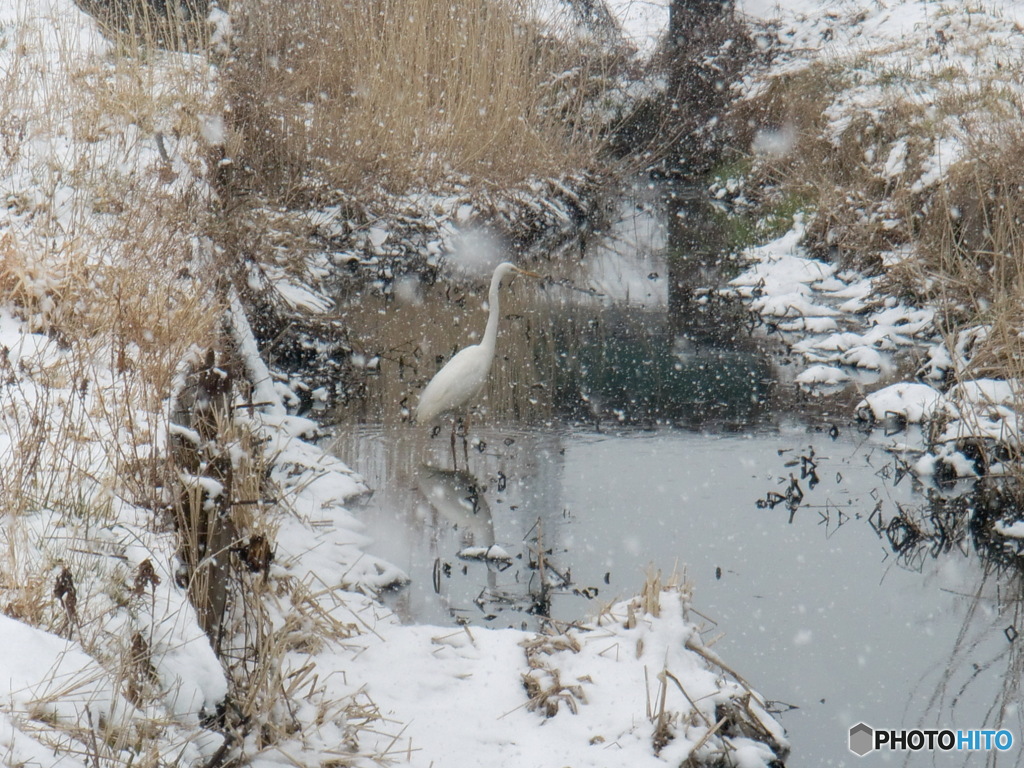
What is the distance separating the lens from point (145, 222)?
5945mm

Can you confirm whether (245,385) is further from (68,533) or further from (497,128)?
(497,128)

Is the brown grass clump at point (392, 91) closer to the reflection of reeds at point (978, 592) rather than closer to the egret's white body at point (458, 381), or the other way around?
the egret's white body at point (458, 381)

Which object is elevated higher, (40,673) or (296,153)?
(296,153)

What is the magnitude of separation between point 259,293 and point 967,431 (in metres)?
5.00

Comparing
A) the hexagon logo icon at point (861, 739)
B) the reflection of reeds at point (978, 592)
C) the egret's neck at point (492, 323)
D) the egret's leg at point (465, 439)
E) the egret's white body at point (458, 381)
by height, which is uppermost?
the egret's neck at point (492, 323)

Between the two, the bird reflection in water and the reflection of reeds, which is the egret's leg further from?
the reflection of reeds

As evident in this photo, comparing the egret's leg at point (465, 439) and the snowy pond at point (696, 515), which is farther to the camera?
the egret's leg at point (465, 439)

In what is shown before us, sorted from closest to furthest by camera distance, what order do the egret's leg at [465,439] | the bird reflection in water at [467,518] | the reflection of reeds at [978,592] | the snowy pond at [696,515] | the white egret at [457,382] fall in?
the reflection of reeds at [978,592], the snowy pond at [696,515], the bird reflection in water at [467,518], the white egret at [457,382], the egret's leg at [465,439]

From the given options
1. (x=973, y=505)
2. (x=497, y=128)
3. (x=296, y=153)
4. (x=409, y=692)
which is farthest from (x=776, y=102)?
(x=409, y=692)

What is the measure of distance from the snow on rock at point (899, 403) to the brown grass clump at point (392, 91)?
17.8 ft

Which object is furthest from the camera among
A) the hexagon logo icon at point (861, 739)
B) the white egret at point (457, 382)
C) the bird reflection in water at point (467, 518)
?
the white egret at point (457, 382)

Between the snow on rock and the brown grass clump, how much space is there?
213 inches

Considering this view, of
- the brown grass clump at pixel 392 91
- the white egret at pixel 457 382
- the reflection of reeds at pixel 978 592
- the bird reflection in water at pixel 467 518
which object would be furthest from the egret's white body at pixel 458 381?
the brown grass clump at pixel 392 91

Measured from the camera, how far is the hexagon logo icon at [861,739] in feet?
12.3
